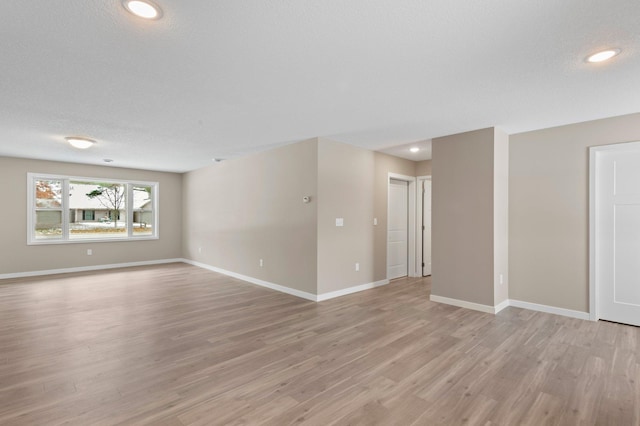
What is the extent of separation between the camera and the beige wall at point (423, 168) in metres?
6.44

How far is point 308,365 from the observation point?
273 centimetres

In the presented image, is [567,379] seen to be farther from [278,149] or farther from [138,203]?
[138,203]

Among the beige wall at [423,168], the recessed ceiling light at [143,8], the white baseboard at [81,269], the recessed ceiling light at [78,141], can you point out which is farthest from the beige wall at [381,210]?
the white baseboard at [81,269]

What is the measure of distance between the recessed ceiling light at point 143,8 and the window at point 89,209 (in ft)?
23.4

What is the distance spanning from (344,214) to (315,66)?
2.99 m

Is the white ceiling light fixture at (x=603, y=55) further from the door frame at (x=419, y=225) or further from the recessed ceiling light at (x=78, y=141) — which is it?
the recessed ceiling light at (x=78, y=141)

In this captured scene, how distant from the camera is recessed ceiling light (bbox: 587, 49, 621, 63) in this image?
224 cm

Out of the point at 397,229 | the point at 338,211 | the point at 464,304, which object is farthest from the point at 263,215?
the point at 464,304

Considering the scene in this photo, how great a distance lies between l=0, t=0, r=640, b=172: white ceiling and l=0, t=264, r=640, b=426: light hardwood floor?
249 cm

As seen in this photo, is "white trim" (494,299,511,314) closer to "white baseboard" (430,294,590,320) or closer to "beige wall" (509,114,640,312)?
"white baseboard" (430,294,590,320)

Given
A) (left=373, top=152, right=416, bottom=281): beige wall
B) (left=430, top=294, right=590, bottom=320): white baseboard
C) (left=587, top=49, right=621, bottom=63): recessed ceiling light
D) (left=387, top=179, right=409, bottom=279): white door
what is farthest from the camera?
(left=387, top=179, right=409, bottom=279): white door

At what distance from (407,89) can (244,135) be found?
2640 mm

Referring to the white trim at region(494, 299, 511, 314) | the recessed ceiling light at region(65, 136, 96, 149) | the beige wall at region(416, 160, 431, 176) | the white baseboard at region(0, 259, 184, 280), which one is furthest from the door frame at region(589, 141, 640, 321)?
the white baseboard at region(0, 259, 184, 280)

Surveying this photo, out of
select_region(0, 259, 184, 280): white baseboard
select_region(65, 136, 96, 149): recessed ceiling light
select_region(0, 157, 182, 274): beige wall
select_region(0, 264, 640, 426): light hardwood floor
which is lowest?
select_region(0, 264, 640, 426): light hardwood floor
